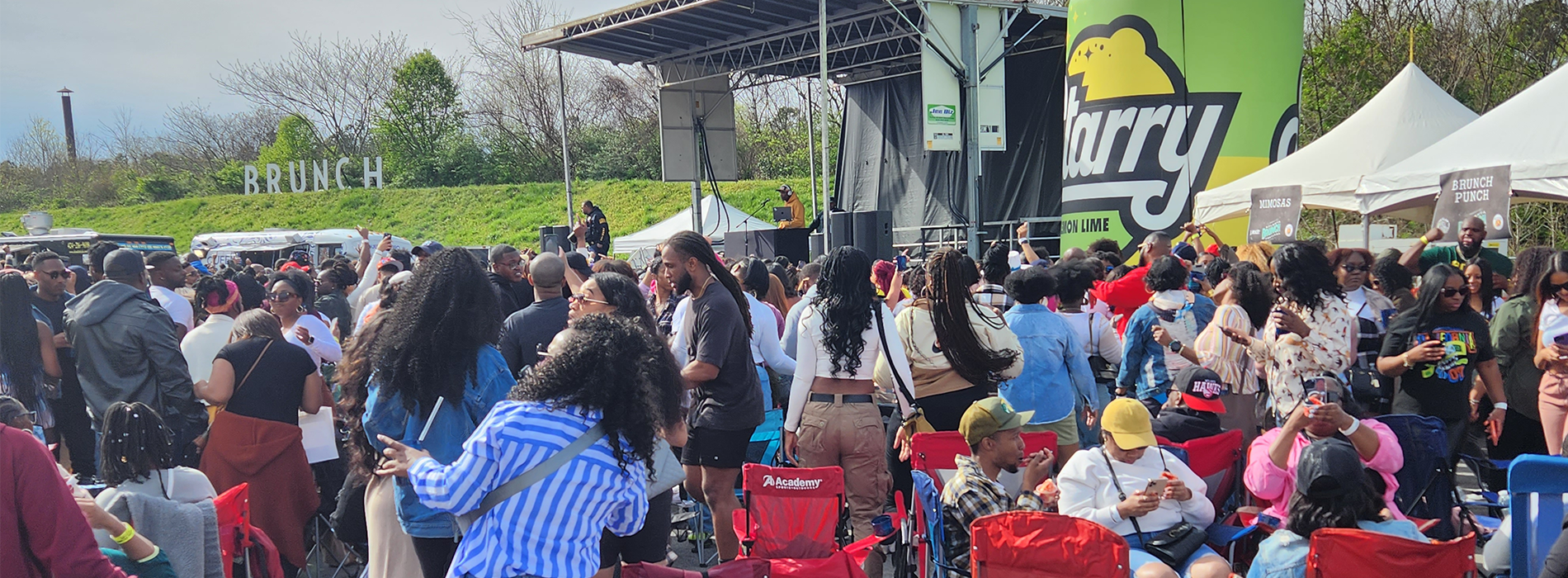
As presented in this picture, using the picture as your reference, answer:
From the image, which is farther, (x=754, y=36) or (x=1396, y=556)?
(x=754, y=36)

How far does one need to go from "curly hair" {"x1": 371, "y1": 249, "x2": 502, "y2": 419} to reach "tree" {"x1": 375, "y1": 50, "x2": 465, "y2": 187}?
34.9m

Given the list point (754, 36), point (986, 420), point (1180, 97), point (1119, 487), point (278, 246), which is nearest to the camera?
point (1119, 487)

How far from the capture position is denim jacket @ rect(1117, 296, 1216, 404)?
504 cm

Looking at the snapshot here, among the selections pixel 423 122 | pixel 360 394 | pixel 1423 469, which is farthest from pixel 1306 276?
pixel 423 122

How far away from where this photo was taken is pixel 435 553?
2.72 m

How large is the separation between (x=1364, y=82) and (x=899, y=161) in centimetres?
859

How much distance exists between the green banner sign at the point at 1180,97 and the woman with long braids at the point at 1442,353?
7483mm

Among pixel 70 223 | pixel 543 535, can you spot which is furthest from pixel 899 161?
pixel 70 223

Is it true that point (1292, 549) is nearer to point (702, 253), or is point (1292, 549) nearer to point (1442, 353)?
point (1442, 353)

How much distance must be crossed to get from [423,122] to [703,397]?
118ft

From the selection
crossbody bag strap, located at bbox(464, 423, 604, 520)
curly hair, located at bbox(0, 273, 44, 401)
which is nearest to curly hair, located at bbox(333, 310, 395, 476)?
crossbody bag strap, located at bbox(464, 423, 604, 520)

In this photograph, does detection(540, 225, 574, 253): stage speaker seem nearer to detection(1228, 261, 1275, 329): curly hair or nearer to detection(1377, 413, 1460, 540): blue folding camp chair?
detection(1228, 261, 1275, 329): curly hair

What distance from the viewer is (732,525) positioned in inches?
159

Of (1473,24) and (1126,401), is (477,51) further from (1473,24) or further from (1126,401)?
(1126,401)
